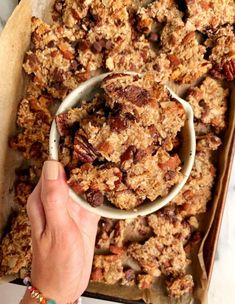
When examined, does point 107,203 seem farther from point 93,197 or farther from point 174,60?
point 174,60

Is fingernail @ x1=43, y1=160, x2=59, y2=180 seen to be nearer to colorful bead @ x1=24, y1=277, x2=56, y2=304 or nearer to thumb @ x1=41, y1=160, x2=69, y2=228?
thumb @ x1=41, y1=160, x2=69, y2=228

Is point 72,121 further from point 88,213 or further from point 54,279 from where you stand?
point 54,279

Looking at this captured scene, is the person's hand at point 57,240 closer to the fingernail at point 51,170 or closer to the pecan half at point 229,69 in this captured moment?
the fingernail at point 51,170

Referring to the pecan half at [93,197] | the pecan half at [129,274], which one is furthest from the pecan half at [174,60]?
the pecan half at [129,274]

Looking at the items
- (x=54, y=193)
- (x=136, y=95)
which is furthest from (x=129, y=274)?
(x=136, y=95)

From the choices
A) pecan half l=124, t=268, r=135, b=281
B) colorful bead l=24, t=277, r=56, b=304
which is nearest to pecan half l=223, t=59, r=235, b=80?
pecan half l=124, t=268, r=135, b=281

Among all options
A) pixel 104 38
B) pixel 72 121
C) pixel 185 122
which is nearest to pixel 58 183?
pixel 72 121
